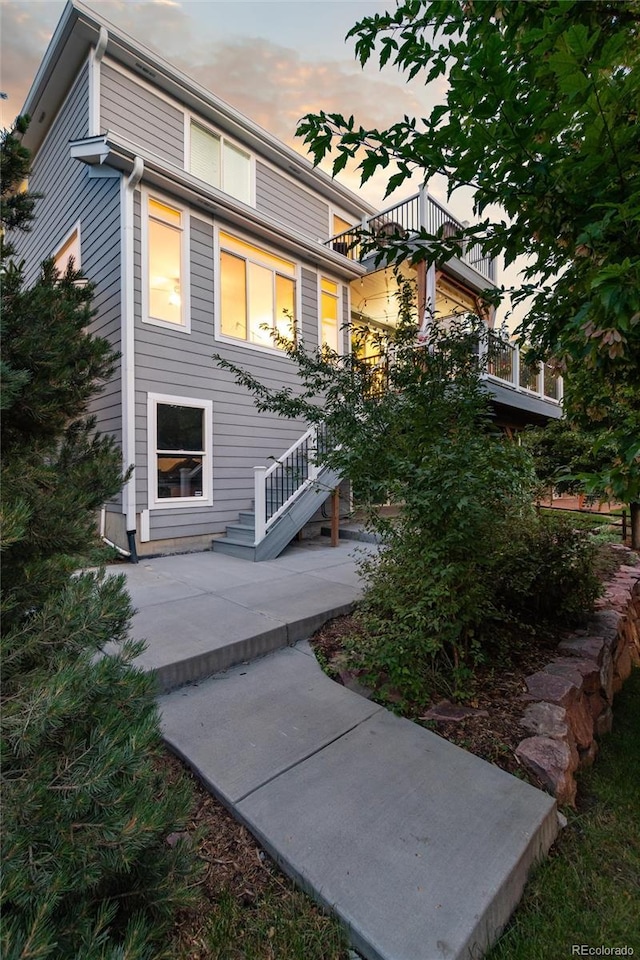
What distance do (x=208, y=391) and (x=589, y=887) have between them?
21.7 ft

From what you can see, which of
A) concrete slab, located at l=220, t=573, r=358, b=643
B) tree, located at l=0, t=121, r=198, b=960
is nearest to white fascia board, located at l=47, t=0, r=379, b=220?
concrete slab, located at l=220, t=573, r=358, b=643

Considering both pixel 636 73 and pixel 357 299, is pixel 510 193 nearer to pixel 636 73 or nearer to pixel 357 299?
pixel 636 73

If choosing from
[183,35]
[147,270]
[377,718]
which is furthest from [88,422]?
[183,35]

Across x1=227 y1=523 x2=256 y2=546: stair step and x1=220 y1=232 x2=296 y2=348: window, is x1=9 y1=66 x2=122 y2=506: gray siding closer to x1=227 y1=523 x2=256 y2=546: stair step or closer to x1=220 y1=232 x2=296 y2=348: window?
x1=220 y1=232 x2=296 y2=348: window

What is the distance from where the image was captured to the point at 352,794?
190 centimetres

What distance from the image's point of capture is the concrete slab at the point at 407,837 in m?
1.37

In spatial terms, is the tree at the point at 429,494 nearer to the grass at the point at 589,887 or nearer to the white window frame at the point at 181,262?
the grass at the point at 589,887

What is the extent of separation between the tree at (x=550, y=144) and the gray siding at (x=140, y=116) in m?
5.92

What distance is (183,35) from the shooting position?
5871 millimetres

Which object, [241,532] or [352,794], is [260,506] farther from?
[352,794]

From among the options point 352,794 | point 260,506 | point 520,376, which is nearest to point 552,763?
point 352,794

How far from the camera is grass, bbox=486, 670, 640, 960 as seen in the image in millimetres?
1423

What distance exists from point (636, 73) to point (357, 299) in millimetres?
9500

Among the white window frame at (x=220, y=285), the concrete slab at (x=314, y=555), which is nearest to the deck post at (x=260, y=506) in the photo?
the concrete slab at (x=314, y=555)
